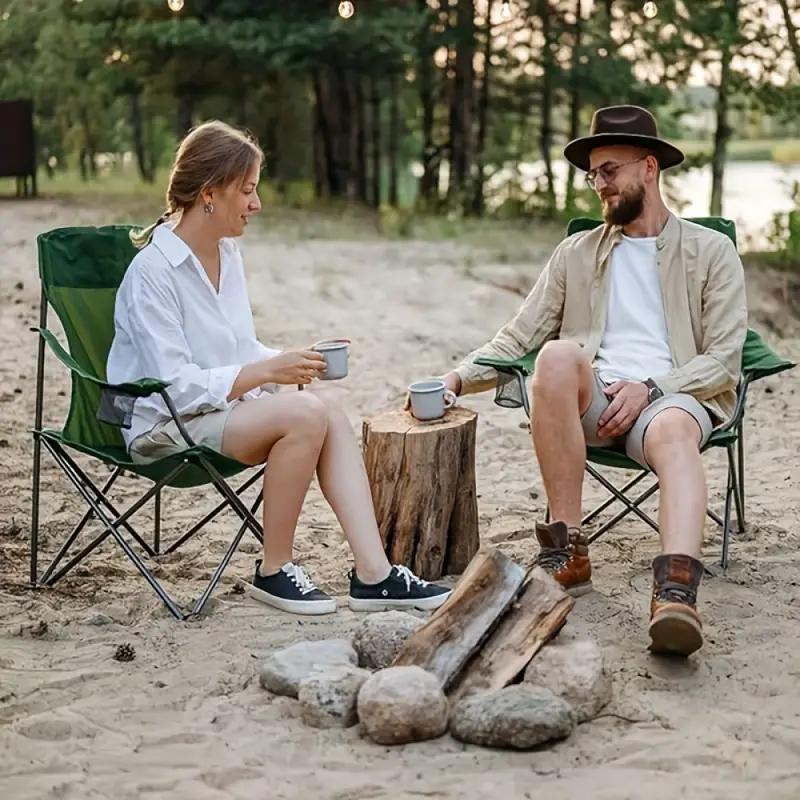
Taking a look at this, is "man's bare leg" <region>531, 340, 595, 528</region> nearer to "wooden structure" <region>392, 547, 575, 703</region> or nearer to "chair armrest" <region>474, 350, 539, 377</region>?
"chair armrest" <region>474, 350, 539, 377</region>

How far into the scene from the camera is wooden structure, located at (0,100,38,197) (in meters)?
11.4

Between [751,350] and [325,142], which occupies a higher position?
[325,142]

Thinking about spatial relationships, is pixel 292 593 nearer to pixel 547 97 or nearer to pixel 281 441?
pixel 281 441

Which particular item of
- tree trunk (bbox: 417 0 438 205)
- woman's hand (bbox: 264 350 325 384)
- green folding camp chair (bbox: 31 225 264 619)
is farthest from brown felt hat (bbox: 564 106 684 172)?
tree trunk (bbox: 417 0 438 205)

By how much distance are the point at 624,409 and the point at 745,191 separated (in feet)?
26.0

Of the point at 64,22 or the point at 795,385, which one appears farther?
the point at 64,22

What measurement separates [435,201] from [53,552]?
26.2 ft

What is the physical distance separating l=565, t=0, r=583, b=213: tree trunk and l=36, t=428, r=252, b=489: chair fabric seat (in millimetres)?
7416

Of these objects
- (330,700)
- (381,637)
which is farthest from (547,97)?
(330,700)

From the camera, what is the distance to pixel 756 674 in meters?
3.02

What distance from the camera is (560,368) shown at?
3463mm

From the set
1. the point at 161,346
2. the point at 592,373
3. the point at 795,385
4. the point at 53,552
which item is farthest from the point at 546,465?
the point at 795,385

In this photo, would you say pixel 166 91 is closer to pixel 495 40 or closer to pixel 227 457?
pixel 495 40

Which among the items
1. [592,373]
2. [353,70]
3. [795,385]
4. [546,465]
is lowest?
[795,385]
